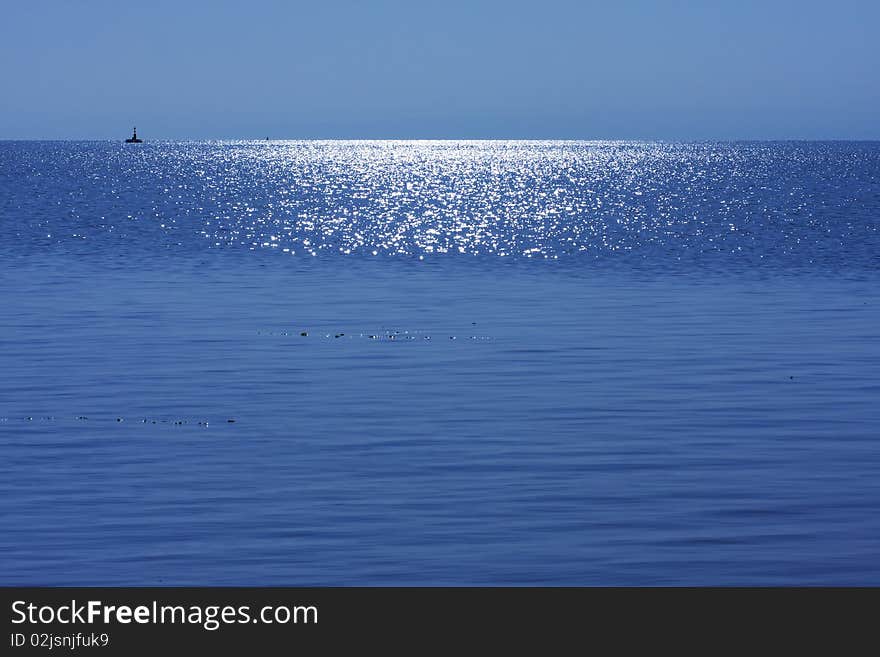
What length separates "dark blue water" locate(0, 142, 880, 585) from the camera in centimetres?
1717

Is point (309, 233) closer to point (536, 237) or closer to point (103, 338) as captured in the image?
point (536, 237)

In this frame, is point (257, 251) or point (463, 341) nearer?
point (463, 341)

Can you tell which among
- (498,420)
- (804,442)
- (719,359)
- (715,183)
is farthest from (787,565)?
(715,183)

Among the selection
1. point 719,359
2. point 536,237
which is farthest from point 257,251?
point 719,359

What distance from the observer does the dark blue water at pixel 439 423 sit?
1717cm

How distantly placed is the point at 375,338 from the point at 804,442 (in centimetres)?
1394

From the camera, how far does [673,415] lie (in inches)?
1010

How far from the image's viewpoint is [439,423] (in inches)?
977

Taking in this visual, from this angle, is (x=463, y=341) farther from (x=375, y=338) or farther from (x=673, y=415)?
(x=673, y=415)

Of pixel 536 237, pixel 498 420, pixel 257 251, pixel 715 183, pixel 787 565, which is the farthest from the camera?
pixel 715 183

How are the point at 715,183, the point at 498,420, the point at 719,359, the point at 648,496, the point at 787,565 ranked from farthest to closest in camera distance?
1. the point at 715,183
2. the point at 719,359
3. the point at 498,420
4. the point at 648,496
5. the point at 787,565

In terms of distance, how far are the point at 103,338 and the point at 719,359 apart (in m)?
13.0

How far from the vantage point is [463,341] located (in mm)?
35375

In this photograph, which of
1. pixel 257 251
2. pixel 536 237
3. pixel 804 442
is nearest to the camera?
pixel 804 442
